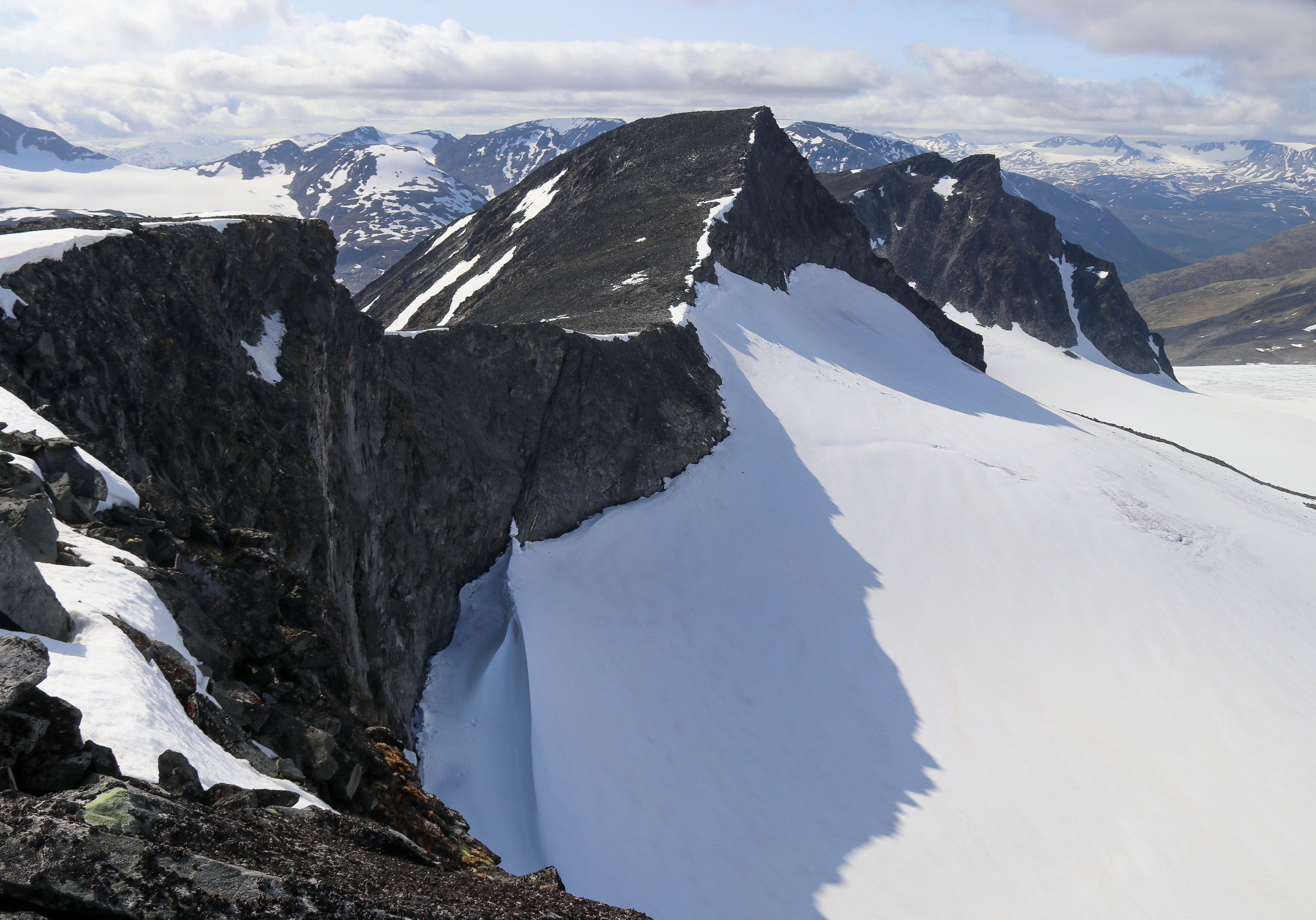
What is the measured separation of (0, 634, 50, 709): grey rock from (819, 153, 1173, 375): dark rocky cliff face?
108532mm

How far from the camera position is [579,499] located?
28422mm

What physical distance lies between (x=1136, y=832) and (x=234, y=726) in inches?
880

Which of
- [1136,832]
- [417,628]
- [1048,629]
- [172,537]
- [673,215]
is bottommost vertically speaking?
[1136,832]

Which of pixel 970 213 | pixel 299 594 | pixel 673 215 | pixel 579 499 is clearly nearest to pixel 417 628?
pixel 579 499

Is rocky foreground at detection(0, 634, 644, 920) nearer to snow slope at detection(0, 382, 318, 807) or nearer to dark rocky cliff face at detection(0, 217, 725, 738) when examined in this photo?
snow slope at detection(0, 382, 318, 807)

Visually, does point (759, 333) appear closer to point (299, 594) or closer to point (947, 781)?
point (947, 781)

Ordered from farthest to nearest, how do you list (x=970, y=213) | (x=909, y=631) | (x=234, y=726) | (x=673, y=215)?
(x=970, y=213)
(x=673, y=215)
(x=909, y=631)
(x=234, y=726)

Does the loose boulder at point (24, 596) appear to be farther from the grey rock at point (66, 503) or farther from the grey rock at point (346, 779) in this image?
the grey rock at point (346, 779)

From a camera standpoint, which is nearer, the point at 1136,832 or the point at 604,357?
the point at 1136,832

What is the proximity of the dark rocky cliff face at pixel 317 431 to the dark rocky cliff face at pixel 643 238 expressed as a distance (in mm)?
6883

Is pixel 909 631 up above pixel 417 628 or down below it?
below

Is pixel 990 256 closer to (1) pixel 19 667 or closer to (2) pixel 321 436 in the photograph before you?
(2) pixel 321 436

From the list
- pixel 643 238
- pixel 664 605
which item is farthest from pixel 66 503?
pixel 643 238

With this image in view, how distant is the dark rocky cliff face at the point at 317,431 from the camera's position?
12547 millimetres
